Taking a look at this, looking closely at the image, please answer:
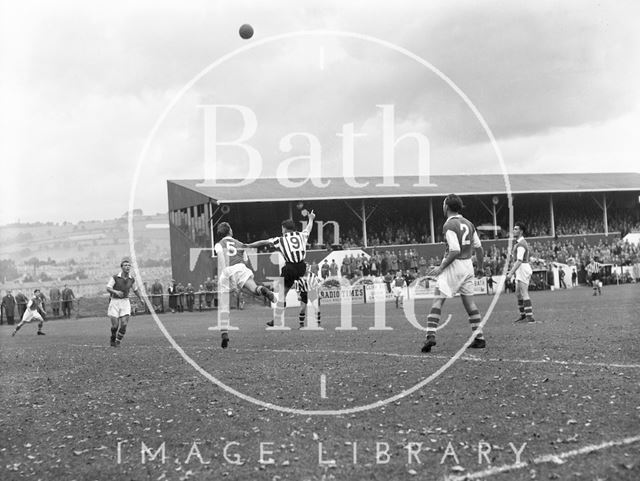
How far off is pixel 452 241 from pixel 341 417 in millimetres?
5787

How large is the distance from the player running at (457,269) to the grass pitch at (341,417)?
522 millimetres

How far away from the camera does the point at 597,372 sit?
9.64 meters

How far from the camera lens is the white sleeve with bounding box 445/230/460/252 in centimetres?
1301

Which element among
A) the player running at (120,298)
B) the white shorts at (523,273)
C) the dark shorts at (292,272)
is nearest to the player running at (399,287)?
the white shorts at (523,273)

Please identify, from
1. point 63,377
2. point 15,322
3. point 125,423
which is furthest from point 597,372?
point 15,322

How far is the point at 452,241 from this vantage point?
1305 centimetres

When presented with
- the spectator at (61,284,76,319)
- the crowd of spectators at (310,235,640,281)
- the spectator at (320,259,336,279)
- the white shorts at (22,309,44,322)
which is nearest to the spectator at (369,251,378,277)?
the crowd of spectators at (310,235,640,281)

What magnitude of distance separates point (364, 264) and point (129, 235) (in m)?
18.7

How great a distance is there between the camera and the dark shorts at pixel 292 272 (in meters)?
19.7

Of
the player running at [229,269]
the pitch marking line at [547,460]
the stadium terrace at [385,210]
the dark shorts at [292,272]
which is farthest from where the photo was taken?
the stadium terrace at [385,210]

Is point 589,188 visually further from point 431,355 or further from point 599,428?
point 599,428

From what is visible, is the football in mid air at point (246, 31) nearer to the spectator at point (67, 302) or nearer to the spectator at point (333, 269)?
the spectator at point (333, 269)

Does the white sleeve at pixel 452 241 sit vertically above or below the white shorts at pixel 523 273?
above

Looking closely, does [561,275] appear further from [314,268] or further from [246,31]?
[246,31]
